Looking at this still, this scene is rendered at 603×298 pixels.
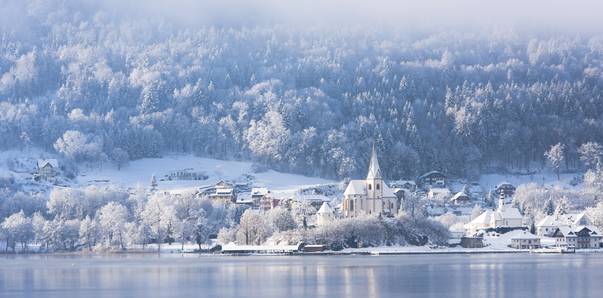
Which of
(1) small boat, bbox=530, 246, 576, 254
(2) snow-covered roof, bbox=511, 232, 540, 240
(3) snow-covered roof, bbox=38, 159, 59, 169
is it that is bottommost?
(1) small boat, bbox=530, 246, 576, 254

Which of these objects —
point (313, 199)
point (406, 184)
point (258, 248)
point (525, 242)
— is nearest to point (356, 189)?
point (313, 199)

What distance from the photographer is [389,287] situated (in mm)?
81125

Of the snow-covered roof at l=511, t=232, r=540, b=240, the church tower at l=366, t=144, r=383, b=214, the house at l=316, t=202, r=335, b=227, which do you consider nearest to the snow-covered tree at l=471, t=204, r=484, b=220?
the church tower at l=366, t=144, r=383, b=214

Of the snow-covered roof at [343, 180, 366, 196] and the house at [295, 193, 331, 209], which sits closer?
the snow-covered roof at [343, 180, 366, 196]

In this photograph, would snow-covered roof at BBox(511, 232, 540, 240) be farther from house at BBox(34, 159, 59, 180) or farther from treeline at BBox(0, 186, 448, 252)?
house at BBox(34, 159, 59, 180)

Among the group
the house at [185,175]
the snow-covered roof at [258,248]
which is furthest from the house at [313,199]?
the house at [185,175]

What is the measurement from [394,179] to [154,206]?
55407 millimetres

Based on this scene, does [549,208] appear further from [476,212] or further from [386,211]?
[386,211]

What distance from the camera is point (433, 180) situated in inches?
7766

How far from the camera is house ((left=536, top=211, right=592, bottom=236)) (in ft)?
483

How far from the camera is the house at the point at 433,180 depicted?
19562cm

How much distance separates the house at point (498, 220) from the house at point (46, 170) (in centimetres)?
6726

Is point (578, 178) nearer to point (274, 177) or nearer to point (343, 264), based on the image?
point (274, 177)

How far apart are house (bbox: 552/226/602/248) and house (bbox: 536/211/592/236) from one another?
9.06 feet
